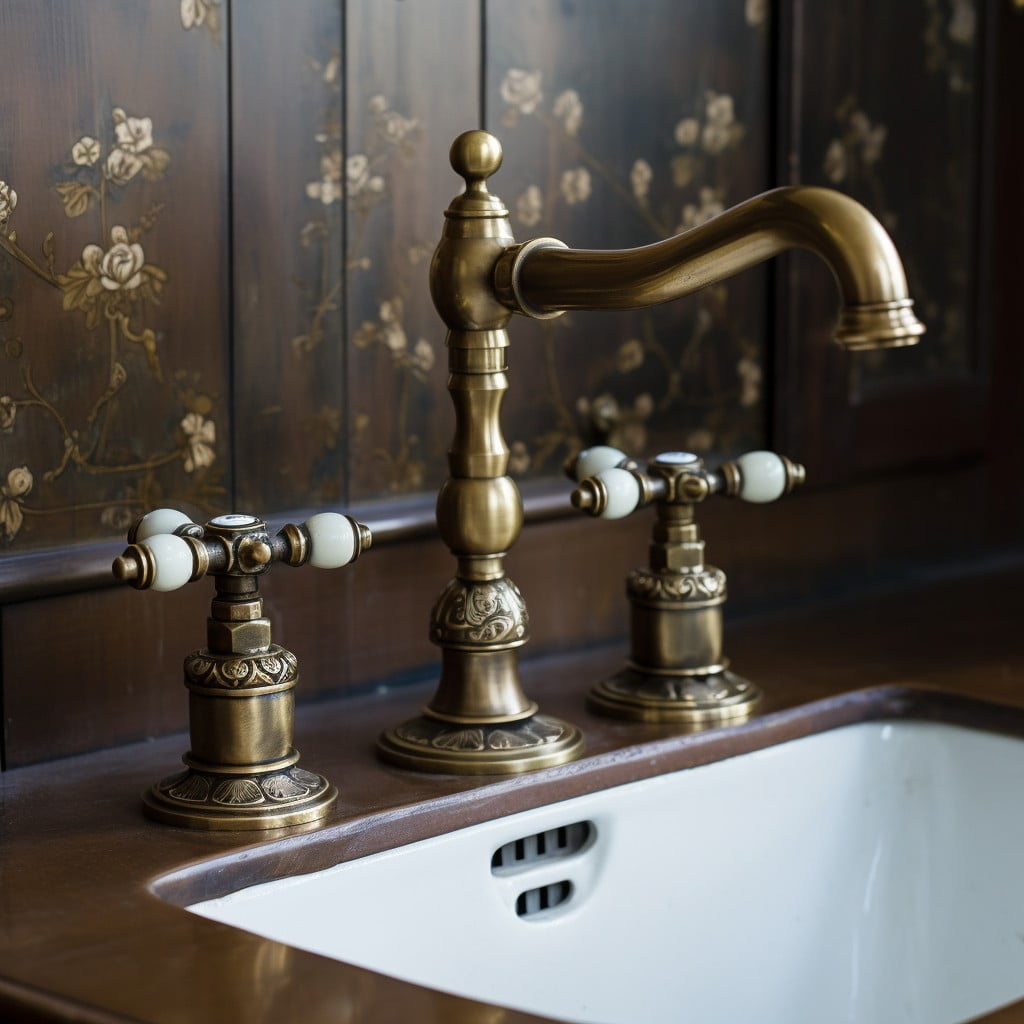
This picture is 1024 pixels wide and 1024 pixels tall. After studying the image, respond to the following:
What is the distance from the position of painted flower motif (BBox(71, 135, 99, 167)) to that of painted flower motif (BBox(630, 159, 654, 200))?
37cm

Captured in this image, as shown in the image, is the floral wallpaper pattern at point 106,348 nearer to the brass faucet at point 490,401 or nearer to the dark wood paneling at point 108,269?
the dark wood paneling at point 108,269

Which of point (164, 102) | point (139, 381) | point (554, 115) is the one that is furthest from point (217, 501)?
point (554, 115)

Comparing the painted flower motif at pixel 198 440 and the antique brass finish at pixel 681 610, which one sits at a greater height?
the painted flower motif at pixel 198 440

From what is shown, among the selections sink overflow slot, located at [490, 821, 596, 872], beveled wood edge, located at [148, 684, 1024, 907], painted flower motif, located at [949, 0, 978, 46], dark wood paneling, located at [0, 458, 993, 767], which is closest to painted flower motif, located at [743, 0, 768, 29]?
painted flower motif, located at [949, 0, 978, 46]

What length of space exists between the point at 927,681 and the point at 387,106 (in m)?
0.46

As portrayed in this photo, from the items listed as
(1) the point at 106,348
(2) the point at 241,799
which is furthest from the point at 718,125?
(2) the point at 241,799

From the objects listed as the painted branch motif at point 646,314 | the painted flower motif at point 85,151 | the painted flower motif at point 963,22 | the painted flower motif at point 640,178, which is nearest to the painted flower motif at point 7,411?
the painted flower motif at point 85,151

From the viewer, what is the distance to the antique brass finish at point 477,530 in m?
0.81

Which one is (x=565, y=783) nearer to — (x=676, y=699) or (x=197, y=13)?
(x=676, y=699)

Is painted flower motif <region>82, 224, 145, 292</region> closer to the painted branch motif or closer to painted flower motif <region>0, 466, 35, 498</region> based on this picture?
painted flower motif <region>0, 466, 35, 498</region>

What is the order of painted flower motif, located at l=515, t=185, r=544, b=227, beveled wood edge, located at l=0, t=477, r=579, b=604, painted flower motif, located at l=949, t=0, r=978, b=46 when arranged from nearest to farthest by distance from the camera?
beveled wood edge, located at l=0, t=477, r=579, b=604, painted flower motif, located at l=515, t=185, r=544, b=227, painted flower motif, located at l=949, t=0, r=978, b=46

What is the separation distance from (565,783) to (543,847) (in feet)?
0.13

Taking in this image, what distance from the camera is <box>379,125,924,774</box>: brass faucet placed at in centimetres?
76

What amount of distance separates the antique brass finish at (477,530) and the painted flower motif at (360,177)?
119 millimetres
